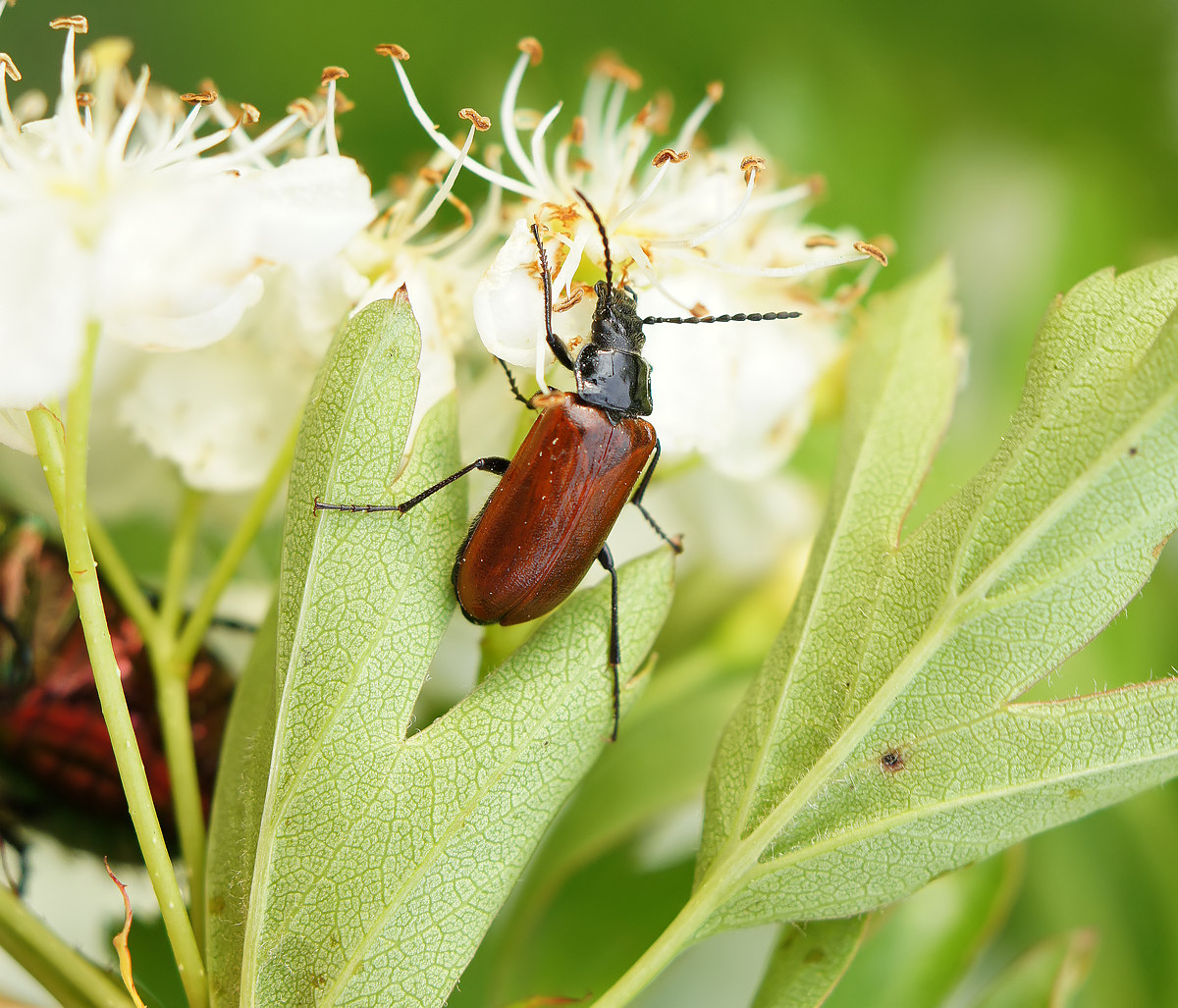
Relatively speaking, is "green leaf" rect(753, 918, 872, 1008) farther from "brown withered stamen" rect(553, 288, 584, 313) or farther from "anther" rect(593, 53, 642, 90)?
"anther" rect(593, 53, 642, 90)

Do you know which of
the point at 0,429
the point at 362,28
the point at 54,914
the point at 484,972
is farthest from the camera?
the point at 362,28

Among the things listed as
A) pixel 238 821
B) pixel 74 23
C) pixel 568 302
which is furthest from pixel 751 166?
pixel 238 821

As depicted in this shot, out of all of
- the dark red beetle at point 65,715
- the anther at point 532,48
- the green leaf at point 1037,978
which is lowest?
the dark red beetle at point 65,715

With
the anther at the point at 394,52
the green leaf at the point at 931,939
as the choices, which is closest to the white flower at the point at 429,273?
the anther at the point at 394,52

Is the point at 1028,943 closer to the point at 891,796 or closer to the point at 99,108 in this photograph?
the point at 891,796

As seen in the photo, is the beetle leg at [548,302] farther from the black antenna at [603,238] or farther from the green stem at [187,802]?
the green stem at [187,802]

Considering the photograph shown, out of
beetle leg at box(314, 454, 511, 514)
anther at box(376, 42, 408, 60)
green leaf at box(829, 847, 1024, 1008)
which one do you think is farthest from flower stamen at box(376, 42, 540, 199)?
green leaf at box(829, 847, 1024, 1008)

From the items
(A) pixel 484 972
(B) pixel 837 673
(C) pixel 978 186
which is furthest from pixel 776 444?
(C) pixel 978 186
